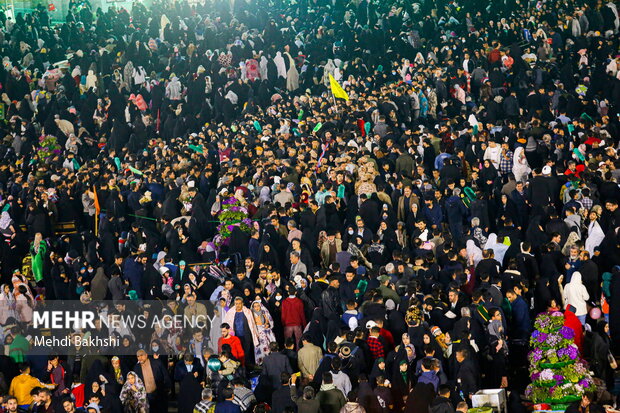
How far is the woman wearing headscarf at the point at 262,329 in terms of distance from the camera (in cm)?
1588

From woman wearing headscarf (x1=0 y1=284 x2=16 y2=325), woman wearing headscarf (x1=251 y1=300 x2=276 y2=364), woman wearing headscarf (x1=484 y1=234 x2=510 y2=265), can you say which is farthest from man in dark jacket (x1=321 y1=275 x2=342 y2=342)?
woman wearing headscarf (x1=0 y1=284 x2=16 y2=325)

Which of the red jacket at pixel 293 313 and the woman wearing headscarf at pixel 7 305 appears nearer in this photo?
the red jacket at pixel 293 313

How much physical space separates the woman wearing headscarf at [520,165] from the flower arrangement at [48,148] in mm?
11629

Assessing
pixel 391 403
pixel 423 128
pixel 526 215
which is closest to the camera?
pixel 391 403

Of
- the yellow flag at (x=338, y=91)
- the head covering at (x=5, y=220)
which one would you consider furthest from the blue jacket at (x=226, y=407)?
the yellow flag at (x=338, y=91)

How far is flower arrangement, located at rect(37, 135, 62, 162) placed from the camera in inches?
1063

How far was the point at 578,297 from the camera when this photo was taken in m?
15.0

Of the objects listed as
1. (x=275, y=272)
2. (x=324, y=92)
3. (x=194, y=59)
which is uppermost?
(x=194, y=59)

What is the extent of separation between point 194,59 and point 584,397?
2256 cm

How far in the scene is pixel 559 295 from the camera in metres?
15.5

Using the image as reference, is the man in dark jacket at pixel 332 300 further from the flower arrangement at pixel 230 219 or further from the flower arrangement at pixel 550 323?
the flower arrangement at pixel 230 219

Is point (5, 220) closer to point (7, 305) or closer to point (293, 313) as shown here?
point (7, 305)

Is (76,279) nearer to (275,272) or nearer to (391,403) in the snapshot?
(275,272)

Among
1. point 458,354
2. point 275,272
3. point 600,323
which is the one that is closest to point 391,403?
point 458,354
